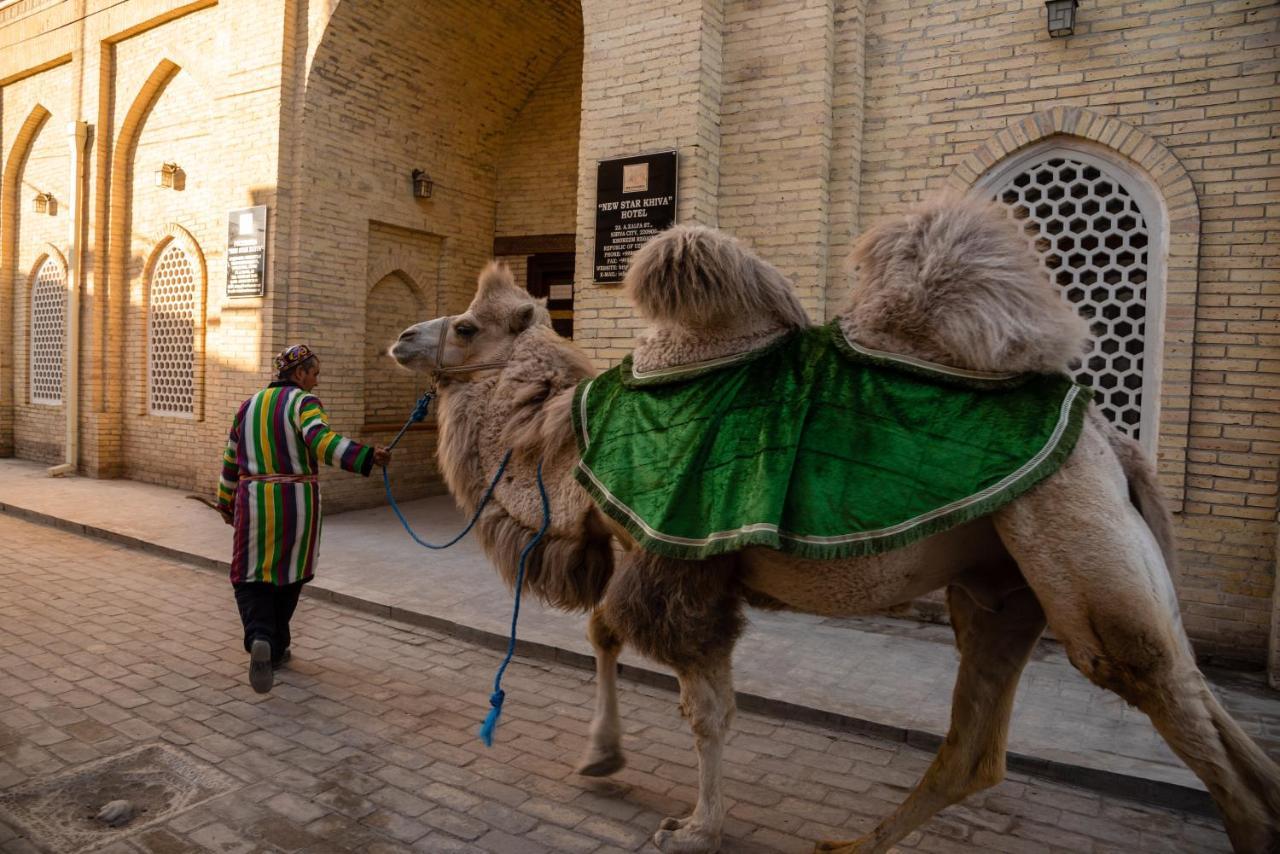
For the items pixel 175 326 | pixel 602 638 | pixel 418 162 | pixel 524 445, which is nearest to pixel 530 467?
pixel 524 445

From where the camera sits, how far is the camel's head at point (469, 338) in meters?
3.94

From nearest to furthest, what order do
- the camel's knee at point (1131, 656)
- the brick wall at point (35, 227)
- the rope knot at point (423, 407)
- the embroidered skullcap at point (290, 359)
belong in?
the camel's knee at point (1131, 656), the rope knot at point (423, 407), the embroidered skullcap at point (290, 359), the brick wall at point (35, 227)

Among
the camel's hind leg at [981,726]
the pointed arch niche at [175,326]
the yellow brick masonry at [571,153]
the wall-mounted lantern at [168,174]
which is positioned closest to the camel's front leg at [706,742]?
the camel's hind leg at [981,726]

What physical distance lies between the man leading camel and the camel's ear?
1.66 metres

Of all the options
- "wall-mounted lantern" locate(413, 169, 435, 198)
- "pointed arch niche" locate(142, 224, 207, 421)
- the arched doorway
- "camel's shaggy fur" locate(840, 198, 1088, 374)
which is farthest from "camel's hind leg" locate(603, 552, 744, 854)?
"pointed arch niche" locate(142, 224, 207, 421)

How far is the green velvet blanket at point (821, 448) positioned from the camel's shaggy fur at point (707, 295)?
85 mm

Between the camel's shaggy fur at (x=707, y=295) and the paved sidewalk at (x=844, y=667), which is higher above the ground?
the camel's shaggy fur at (x=707, y=295)

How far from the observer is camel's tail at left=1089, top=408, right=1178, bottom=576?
274 centimetres

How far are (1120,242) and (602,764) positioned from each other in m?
5.58

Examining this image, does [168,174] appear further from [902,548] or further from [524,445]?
[902,548]

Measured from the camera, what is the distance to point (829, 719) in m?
4.78

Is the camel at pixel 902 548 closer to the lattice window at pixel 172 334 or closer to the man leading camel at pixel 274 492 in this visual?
the man leading camel at pixel 274 492

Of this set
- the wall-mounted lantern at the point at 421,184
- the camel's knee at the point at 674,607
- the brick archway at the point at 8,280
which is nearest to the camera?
the camel's knee at the point at 674,607

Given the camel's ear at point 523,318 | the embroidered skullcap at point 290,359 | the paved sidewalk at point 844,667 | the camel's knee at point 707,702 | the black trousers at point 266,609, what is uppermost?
the camel's ear at point 523,318
